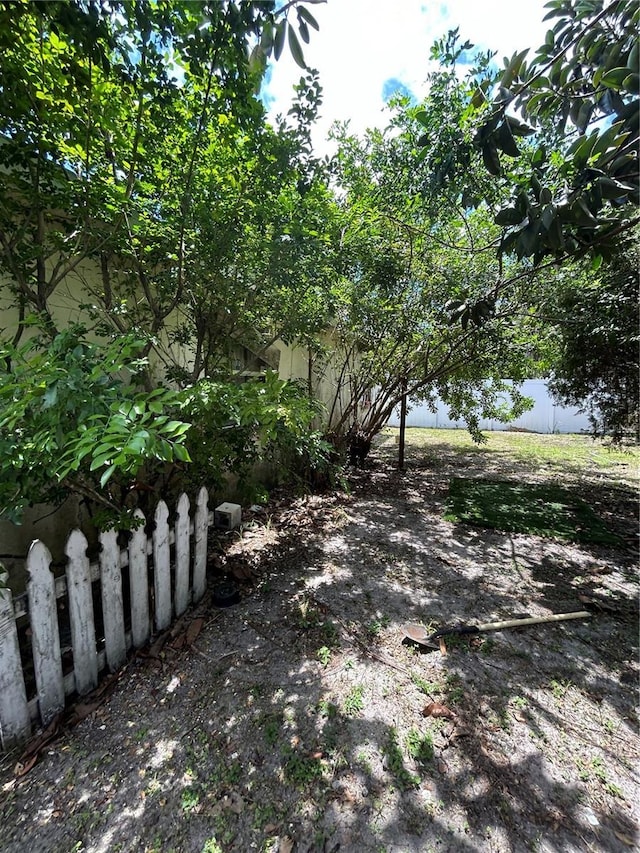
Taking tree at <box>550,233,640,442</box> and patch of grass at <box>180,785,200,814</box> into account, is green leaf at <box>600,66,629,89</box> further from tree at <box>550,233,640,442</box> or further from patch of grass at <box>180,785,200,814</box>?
patch of grass at <box>180,785,200,814</box>

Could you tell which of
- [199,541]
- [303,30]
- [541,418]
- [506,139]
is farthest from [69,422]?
[541,418]

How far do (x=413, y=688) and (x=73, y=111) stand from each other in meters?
3.78

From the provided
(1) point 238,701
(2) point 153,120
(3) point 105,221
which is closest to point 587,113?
(2) point 153,120

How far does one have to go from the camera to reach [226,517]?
3775 mm

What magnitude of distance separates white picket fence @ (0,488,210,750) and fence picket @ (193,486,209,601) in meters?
0.11

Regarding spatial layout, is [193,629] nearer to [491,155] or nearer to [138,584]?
[138,584]

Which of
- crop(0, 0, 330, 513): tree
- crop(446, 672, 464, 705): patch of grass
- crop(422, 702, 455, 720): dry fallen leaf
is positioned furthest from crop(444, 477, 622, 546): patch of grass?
crop(0, 0, 330, 513): tree

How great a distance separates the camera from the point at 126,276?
3.13m

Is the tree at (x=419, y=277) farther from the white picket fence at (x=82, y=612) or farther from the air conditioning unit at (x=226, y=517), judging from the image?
the white picket fence at (x=82, y=612)

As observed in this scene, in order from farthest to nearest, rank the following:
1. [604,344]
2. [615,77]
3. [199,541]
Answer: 1. [604,344]
2. [199,541]
3. [615,77]

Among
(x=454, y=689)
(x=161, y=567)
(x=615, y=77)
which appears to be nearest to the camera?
(x=615, y=77)

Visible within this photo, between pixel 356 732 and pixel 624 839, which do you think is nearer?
pixel 624 839

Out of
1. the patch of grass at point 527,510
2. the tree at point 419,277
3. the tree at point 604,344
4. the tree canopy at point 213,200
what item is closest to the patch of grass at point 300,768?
the tree canopy at point 213,200

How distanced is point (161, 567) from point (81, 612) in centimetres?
46
